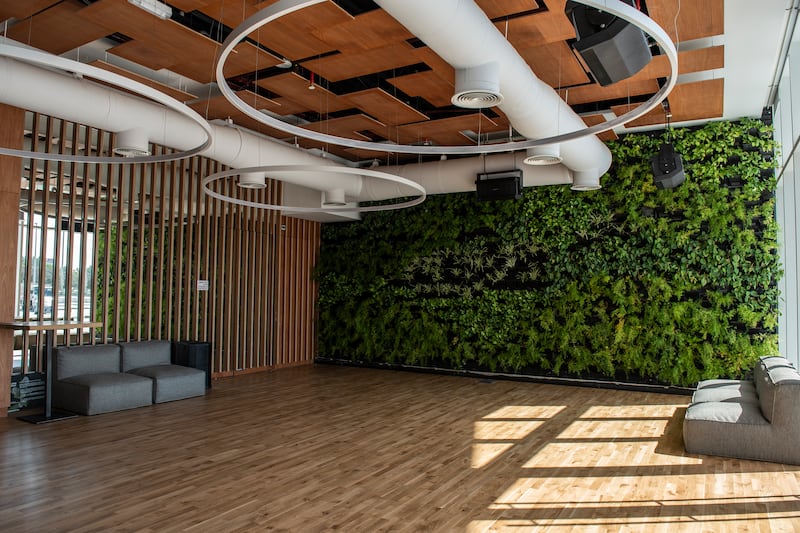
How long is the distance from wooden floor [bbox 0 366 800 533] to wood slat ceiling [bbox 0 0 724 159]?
4105mm

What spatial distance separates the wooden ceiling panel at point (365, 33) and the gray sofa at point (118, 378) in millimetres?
4902

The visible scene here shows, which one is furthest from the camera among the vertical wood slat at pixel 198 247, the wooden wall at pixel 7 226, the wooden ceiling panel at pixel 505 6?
the vertical wood slat at pixel 198 247

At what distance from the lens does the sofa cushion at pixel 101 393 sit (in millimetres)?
7000

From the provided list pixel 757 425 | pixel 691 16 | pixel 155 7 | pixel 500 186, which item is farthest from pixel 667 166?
pixel 155 7

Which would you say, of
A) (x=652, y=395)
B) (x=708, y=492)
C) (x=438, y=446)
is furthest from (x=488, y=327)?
(x=708, y=492)

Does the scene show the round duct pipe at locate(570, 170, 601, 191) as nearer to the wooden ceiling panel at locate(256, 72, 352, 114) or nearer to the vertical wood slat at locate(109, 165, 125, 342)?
the wooden ceiling panel at locate(256, 72, 352, 114)

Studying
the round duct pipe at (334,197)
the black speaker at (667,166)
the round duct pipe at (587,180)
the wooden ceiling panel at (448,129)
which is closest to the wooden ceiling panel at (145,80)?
the round duct pipe at (334,197)

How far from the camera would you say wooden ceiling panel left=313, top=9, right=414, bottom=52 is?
5523mm

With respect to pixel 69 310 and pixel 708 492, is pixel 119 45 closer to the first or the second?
pixel 69 310

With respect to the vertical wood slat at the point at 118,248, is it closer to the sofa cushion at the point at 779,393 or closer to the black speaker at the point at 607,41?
the black speaker at the point at 607,41

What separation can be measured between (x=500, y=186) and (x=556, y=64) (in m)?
2.87

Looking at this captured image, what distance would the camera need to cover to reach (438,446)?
234 inches

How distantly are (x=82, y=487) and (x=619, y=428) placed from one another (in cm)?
560

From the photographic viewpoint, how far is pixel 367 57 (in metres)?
6.43
